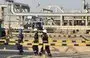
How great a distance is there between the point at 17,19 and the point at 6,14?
14.8 ft

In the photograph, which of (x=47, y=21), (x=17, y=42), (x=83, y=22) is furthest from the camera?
(x=83, y=22)

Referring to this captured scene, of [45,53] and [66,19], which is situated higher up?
[45,53]

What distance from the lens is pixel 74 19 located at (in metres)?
112

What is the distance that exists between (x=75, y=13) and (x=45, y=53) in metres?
87.0

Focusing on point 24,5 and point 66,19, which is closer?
point 66,19

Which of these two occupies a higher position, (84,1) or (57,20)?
(84,1)

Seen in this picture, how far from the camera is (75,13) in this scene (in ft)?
338

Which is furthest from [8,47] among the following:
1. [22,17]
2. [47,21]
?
[47,21]

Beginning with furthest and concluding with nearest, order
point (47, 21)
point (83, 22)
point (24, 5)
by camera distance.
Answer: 1. point (24, 5)
2. point (83, 22)
3. point (47, 21)

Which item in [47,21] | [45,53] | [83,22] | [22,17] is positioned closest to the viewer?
[45,53]

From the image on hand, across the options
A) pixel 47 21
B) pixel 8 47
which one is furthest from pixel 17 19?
pixel 8 47

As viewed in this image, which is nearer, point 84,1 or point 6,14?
point 6,14

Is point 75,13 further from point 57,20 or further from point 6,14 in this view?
point 6,14

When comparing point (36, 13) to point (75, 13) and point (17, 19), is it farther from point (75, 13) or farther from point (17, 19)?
point (75, 13)
